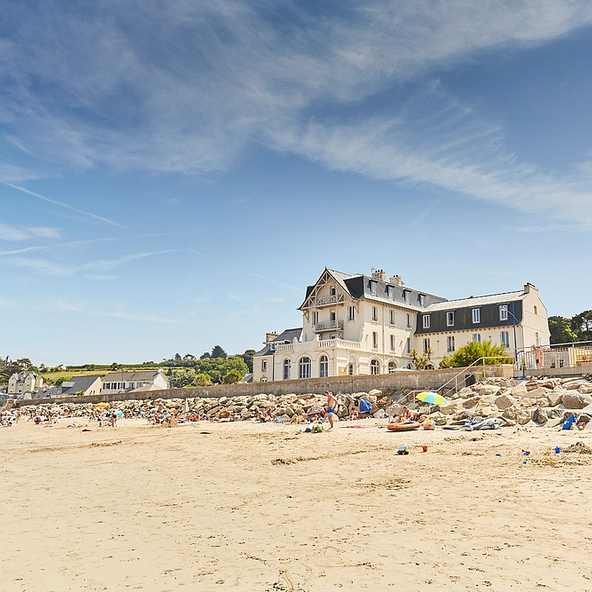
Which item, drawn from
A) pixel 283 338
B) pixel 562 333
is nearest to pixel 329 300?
pixel 283 338

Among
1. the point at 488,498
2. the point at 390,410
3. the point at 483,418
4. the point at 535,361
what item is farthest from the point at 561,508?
the point at 535,361

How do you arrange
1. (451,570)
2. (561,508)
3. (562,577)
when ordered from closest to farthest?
1. (562,577)
2. (451,570)
3. (561,508)

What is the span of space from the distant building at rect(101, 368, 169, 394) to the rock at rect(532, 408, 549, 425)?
80.1 meters

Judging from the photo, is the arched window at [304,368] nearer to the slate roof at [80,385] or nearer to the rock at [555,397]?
the rock at [555,397]

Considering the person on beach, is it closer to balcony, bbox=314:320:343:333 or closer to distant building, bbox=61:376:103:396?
balcony, bbox=314:320:343:333

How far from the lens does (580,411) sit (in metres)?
16.4

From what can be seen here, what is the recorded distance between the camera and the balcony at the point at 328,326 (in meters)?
46.7

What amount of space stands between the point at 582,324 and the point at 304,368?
48191 millimetres

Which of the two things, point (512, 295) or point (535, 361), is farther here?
point (512, 295)

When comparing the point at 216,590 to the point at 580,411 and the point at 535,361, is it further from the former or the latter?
the point at 535,361

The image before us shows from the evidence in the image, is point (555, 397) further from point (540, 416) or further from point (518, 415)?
point (518, 415)

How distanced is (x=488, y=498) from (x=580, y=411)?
32.0 ft

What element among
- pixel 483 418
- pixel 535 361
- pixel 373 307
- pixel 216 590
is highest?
→ pixel 373 307

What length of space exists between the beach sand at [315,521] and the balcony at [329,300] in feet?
107
